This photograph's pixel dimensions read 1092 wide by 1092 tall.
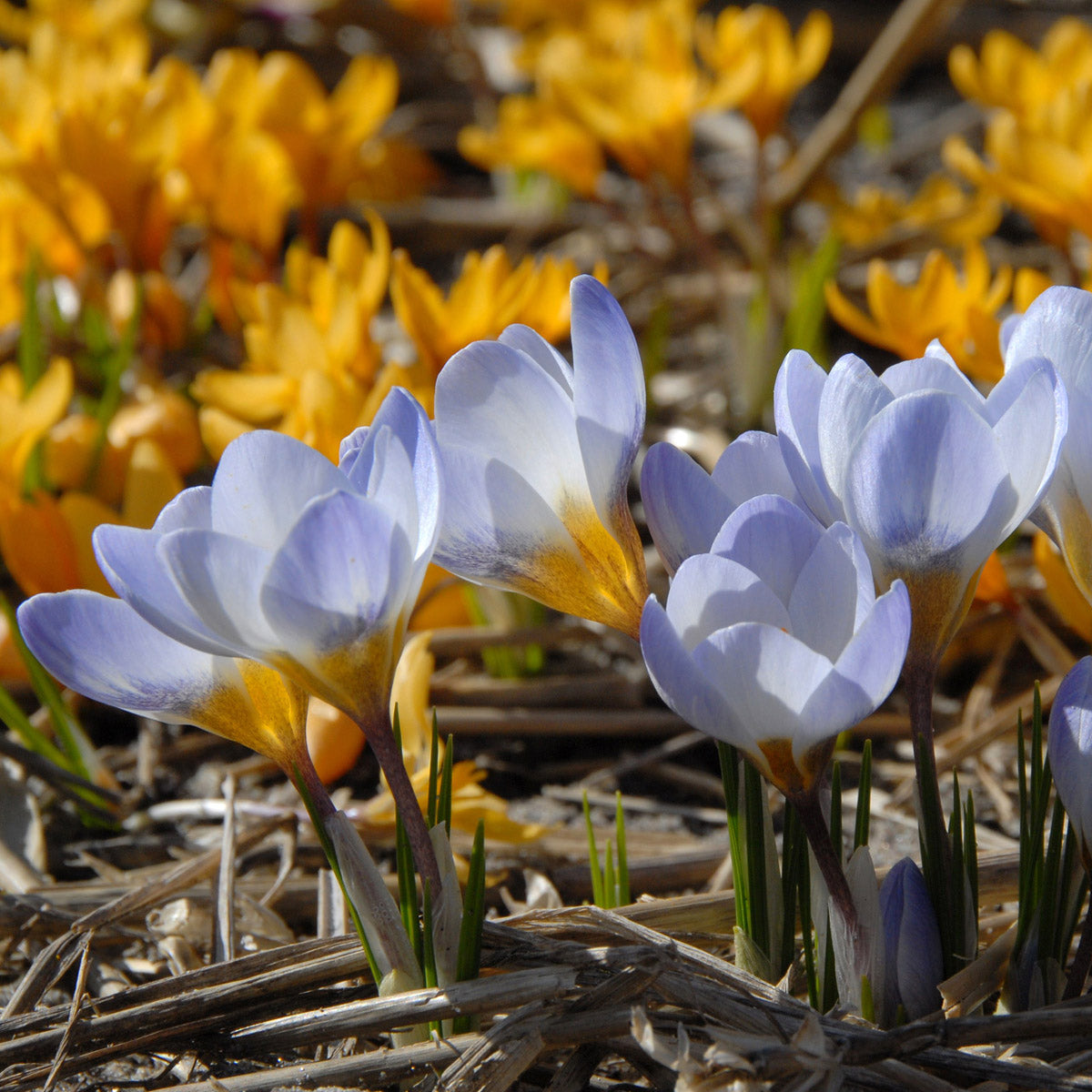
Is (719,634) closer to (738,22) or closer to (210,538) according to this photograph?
(210,538)

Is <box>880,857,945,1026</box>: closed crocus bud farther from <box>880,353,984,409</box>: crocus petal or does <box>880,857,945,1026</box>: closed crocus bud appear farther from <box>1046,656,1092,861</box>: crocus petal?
<box>880,353,984,409</box>: crocus petal

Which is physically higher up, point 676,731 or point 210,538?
point 210,538

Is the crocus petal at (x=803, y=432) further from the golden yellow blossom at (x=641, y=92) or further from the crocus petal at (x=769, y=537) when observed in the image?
the golden yellow blossom at (x=641, y=92)

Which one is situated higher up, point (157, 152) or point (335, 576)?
point (157, 152)

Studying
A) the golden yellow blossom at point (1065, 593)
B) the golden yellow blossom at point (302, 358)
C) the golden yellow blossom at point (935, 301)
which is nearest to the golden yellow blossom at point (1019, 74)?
the golden yellow blossom at point (935, 301)

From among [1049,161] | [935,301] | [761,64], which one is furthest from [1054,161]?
[761,64]

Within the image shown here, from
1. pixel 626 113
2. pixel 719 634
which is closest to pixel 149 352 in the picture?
pixel 626 113

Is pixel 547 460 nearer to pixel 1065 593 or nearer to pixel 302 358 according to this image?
pixel 1065 593
